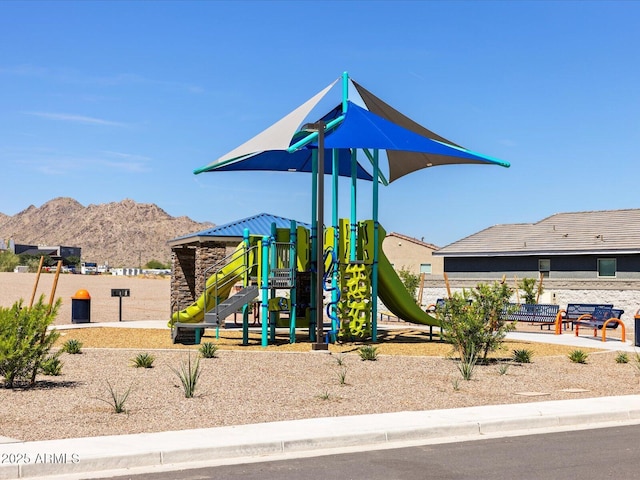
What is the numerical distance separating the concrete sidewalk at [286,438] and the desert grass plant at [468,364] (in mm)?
2720

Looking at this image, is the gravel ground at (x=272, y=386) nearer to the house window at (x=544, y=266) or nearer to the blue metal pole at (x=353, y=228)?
the blue metal pole at (x=353, y=228)

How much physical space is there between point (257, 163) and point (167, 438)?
18.1m

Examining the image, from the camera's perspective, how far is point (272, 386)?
15164 mm

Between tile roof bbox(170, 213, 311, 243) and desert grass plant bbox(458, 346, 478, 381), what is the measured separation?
14.0 metres

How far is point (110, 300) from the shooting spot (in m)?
53.2

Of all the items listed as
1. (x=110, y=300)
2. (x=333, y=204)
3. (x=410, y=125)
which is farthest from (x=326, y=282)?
(x=110, y=300)

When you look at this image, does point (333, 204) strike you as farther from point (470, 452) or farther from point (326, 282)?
point (470, 452)

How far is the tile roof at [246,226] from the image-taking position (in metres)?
32.5

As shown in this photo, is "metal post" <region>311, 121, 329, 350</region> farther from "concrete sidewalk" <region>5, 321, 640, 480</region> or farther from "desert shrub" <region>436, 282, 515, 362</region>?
"concrete sidewalk" <region>5, 321, 640, 480</region>

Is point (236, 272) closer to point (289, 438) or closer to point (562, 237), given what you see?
point (289, 438)

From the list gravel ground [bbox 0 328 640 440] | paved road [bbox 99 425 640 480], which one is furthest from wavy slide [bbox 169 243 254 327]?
paved road [bbox 99 425 640 480]

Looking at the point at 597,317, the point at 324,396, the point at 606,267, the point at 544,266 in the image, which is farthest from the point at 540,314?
the point at 324,396

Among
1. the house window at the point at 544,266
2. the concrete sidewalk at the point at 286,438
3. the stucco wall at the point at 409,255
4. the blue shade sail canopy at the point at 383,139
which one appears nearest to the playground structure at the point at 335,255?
the blue shade sail canopy at the point at 383,139

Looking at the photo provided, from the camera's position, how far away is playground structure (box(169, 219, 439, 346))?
903 inches
